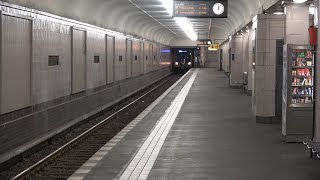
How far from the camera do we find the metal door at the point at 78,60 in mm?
15641

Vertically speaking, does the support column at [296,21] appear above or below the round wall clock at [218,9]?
below

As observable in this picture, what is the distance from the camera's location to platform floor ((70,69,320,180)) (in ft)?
23.3

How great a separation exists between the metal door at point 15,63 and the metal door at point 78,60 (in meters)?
4.36

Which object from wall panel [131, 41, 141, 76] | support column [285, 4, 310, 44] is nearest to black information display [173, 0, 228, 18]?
support column [285, 4, 310, 44]

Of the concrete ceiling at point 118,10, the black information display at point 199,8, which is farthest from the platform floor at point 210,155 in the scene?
the black information display at point 199,8

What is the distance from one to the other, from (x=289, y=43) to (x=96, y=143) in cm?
534

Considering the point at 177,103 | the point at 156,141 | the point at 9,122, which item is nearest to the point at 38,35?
the point at 9,122

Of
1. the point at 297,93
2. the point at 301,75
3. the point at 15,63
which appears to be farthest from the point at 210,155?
the point at 15,63

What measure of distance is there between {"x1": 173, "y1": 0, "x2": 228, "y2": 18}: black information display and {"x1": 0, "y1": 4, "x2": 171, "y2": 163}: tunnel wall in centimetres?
313

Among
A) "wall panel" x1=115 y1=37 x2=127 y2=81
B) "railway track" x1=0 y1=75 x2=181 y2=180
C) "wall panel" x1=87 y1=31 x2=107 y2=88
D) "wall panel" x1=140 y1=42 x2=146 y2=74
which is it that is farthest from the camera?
"wall panel" x1=140 y1=42 x2=146 y2=74

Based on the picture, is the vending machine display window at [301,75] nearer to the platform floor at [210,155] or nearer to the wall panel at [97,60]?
the platform floor at [210,155]

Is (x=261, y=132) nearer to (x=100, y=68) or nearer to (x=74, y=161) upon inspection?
(x=74, y=161)

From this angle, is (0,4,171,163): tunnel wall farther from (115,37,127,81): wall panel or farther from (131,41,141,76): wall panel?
(131,41,141,76): wall panel

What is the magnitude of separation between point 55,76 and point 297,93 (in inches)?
262
